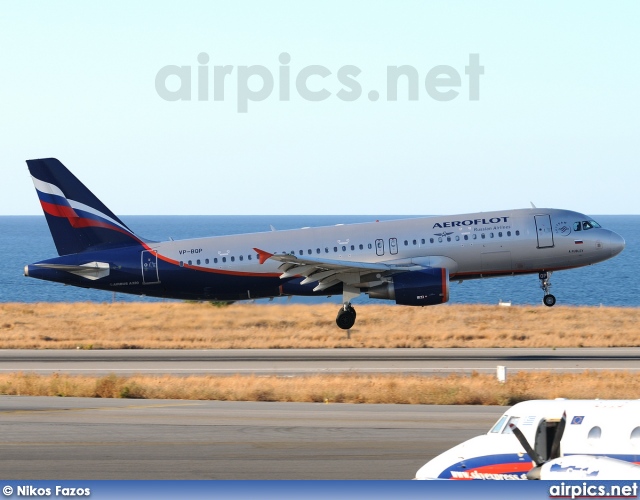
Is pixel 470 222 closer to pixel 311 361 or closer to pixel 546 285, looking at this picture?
pixel 546 285

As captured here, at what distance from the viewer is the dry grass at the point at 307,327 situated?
4494cm

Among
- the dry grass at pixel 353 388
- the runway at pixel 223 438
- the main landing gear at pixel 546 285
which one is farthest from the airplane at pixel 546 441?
the main landing gear at pixel 546 285

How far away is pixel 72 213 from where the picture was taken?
42.5 m

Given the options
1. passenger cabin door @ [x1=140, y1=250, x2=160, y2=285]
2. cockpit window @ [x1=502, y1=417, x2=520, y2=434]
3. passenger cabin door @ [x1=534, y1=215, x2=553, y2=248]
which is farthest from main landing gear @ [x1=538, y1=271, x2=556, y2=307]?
cockpit window @ [x1=502, y1=417, x2=520, y2=434]

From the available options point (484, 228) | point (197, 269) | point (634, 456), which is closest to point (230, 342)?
point (197, 269)

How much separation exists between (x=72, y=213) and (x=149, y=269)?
4.52m

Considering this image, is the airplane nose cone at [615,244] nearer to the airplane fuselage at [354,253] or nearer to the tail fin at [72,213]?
the airplane fuselage at [354,253]

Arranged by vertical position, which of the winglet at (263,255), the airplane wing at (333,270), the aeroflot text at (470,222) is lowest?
the airplane wing at (333,270)

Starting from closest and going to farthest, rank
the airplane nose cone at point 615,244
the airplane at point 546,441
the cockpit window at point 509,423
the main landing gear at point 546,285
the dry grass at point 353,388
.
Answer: the airplane at point 546,441, the cockpit window at point 509,423, the dry grass at point 353,388, the main landing gear at point 546,285, the airplane nose cone at point 615,244

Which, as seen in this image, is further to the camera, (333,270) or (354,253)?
(354,253)

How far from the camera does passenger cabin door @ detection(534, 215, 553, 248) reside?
39.7m

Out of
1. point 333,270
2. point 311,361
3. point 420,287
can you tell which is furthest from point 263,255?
point 420,287

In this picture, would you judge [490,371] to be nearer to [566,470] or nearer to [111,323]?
[566,470]

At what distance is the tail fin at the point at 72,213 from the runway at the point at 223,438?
16363 mm
